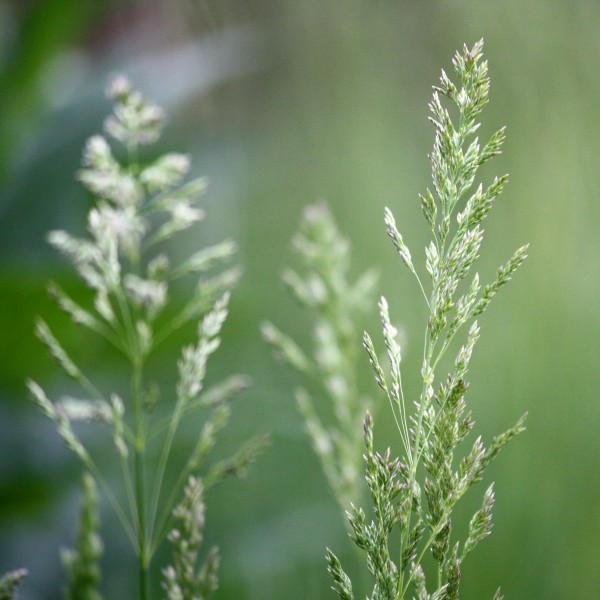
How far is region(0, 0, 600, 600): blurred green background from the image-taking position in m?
1.00

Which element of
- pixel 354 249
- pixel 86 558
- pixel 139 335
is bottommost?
pixel 86 558

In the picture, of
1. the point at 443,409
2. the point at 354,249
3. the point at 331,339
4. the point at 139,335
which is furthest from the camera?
the point at 354,249

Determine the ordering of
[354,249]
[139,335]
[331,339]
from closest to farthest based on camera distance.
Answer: [139,335] → [331,339] → [354,249]

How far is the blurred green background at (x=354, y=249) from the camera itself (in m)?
1.00

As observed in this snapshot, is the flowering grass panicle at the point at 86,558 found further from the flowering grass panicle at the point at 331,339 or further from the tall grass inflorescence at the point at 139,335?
the flowering grass panicle at the point at 331,339

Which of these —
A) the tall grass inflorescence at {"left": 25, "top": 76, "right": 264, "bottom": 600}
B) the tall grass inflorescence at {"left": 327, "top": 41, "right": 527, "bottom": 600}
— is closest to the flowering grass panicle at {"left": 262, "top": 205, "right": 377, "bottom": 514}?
the tall grass inflorescence at {"left": 25, "top": 76, "right": 264, "bottom": 600}

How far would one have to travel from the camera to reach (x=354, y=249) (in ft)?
5.61

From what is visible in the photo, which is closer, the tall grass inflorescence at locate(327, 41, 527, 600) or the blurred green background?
the tall grass inflorescence at locate(327, 41, 527, 600)

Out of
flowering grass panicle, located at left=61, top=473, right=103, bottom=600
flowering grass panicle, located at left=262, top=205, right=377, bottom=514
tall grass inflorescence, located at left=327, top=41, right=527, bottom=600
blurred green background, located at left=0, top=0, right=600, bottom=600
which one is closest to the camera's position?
tall grass inflorescence, located at left=327, top=41, right=527, bottom=600

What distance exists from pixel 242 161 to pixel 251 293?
681mm

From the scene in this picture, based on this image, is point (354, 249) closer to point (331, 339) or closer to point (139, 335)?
point (331, 339)

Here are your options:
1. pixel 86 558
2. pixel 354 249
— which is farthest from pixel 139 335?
pixel 354 249

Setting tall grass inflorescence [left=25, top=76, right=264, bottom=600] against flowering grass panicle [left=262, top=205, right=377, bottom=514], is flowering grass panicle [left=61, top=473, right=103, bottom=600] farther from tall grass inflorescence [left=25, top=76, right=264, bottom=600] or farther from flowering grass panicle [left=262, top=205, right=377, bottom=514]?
flowering grass panicle [left=262, top=205, right=377, bottom=514]

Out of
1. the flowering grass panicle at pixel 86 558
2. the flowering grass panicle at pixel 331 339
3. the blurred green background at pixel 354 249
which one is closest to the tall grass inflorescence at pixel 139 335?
the flowering grass panicle at pixel 86 558
